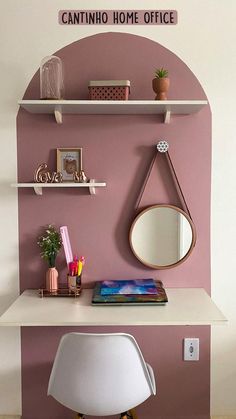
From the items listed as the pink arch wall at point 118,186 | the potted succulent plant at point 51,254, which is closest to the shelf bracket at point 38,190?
the pink arch wall at point 118,186

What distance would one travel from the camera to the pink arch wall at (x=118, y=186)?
229cm

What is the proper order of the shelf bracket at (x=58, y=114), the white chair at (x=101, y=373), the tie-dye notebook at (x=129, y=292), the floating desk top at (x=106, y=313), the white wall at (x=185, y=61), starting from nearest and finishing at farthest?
the white chair at (x=101, y=373)
the floating desk top at (x=106, y=313)
the tie-dye notebook at (x=129, y=292)
the shelf bracket at (x=58, y=114)
the white wall at (x=185, y=61)

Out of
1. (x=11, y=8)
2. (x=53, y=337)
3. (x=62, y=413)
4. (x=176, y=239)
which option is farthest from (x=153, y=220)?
(x=11, y=8)

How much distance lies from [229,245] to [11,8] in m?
1.53

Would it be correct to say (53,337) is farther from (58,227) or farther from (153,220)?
(153,220)

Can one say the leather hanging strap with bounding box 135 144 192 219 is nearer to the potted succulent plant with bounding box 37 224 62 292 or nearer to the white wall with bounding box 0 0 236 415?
the white wall with bounding box 0 0 236 415

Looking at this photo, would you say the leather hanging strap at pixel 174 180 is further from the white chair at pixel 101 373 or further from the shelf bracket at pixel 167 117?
the white chair at pixel 101 373

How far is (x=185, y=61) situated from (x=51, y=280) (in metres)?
1.21

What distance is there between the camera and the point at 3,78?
2299 millimetres

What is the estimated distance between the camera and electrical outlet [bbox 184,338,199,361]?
236 centimetres

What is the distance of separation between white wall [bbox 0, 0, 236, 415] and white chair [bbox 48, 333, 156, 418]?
0.66m

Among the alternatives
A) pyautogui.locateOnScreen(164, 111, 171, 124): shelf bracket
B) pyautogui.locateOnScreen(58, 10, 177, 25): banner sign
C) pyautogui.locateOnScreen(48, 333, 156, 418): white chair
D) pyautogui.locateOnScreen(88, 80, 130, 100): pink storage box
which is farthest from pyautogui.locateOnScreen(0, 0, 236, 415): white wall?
pyautogui.locateOnScreen(48, 333, 156, 418): white chair

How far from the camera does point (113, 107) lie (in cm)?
216

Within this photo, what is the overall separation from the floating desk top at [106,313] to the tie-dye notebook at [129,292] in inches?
1.0
